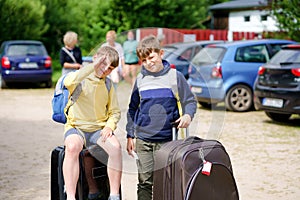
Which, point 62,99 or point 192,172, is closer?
point 192,172

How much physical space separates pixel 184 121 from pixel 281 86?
22.9ft

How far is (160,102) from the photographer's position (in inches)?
182

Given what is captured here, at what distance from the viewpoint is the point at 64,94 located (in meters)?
4.86

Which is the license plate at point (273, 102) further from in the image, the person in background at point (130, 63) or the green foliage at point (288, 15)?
the person in background at point (130, 63)

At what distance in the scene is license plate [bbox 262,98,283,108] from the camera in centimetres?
1116

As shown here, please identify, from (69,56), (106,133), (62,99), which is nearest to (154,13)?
(69,56)

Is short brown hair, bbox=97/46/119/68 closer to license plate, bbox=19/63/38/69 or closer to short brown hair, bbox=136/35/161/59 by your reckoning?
short brown hair, bbox=136/35/161/59

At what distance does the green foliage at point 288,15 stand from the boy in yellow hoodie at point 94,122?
11804 mm

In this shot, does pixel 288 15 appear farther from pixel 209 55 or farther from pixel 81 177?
pixel 81 177

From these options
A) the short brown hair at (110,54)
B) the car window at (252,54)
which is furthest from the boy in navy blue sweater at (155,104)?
the car window at (252,54)

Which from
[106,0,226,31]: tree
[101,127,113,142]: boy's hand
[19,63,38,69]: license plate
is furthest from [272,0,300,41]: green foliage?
[106,0,226,31]: tree

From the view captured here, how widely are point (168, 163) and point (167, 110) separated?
502 mm

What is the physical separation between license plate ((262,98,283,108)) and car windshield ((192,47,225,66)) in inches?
78.8

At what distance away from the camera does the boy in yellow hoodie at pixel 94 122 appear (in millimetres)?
4664
